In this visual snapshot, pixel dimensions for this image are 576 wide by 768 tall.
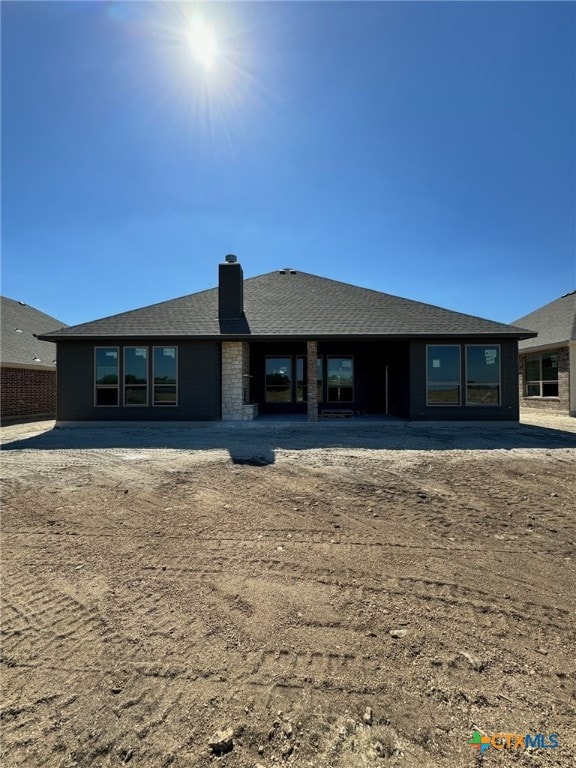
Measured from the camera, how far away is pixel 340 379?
1488 centimetres

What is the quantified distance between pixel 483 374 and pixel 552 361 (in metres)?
7.26

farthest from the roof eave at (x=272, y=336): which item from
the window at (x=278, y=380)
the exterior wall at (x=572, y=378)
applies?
the exterior wall at (x=572, y=378)

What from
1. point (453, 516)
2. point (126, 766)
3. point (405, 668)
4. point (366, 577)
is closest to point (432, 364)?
point (453, 516)

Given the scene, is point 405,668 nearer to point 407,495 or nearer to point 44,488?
point 407,495

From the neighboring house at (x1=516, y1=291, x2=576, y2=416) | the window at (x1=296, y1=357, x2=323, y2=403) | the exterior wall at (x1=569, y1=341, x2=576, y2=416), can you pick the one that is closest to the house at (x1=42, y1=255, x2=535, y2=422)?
the window at (x1=296, y1=357, x2=323, y2=403)

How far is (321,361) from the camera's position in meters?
14.9

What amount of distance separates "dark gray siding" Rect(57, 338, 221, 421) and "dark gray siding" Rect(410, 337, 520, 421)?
6317mm

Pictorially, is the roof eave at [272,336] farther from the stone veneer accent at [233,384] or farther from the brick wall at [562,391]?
the brick wall at [562,391]

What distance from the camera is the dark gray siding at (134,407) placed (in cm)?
1220

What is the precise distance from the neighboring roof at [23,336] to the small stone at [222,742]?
15099mm

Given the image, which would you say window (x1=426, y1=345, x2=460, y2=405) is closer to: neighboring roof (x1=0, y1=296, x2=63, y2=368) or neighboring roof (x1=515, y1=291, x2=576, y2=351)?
neighboring roof (x1=515, y1=291, x2=576, y2=351)

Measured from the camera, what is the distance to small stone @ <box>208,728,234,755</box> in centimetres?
172

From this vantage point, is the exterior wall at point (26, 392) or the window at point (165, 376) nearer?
the window at point (165, 376)

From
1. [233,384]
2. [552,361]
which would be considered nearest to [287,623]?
[233,384]
